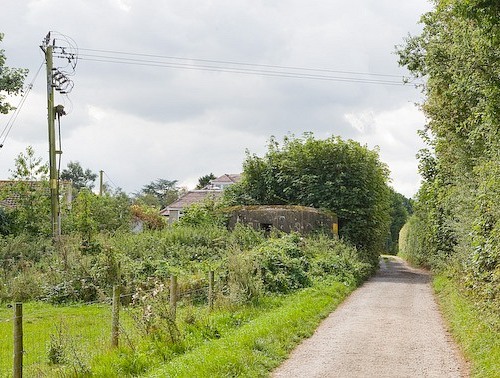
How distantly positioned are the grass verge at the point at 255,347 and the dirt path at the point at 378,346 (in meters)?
0.29

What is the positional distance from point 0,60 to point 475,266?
18918 mm

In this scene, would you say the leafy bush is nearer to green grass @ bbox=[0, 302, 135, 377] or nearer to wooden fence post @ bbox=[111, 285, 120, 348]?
green grass @ bbox=[0, 302, 135, 377]

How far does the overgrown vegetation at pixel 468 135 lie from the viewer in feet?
42.1

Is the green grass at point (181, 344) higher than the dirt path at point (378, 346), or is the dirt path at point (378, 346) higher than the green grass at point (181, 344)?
the green grass at point (181, 344)

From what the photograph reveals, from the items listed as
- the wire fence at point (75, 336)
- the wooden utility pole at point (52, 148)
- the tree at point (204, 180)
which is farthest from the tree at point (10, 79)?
the tree at point (204, 180)

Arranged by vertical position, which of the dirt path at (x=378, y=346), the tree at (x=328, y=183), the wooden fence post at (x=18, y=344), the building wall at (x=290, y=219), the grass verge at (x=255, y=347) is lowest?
the dirt path at (x=378, y=346)

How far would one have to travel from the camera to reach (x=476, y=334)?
12570mm

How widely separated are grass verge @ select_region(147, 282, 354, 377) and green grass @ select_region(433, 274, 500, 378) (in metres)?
3.24

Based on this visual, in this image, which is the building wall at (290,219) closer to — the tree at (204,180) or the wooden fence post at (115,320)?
the wooden fence post at (115,320)

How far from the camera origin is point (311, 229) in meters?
32.7

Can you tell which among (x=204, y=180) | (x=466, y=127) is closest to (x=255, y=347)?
(x=466, y=127)

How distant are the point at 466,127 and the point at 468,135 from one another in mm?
586

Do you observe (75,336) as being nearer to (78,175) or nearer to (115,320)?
(115,320)

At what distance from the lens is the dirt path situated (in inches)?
418
